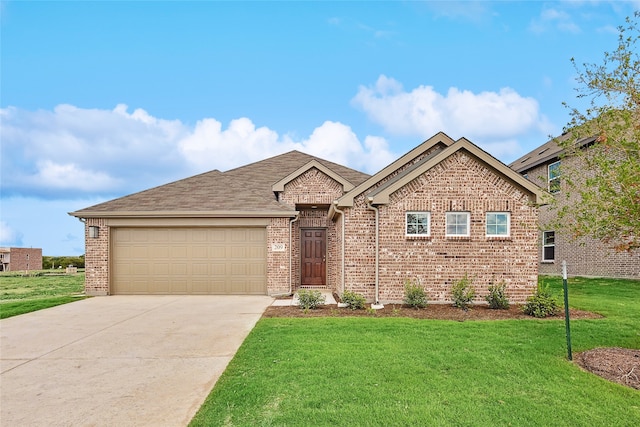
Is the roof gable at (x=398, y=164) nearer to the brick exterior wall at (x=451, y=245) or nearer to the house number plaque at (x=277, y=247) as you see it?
the brick exterior wall at (x=451, y=245)

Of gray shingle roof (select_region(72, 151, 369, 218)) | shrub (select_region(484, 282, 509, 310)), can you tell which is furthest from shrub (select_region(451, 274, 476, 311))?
gray shingle roof (select_region(72, 151, 369, 218))

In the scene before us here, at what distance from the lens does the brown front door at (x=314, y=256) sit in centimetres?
1492

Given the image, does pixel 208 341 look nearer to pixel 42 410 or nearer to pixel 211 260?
pixel 42 410

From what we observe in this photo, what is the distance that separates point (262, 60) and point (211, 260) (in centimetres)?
854

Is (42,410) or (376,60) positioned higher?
(376,60)

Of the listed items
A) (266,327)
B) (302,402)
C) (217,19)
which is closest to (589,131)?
(302,402)

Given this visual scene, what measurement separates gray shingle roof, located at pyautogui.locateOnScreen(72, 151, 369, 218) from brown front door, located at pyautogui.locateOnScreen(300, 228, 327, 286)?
1978 mm

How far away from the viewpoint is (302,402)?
428 centimetres

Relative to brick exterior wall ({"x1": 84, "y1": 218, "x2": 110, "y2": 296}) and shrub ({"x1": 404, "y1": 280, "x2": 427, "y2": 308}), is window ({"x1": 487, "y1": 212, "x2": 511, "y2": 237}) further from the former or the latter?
brick exterior wall ({"x1": 84, "y1": 218, "x2": 110, "y2": 296})

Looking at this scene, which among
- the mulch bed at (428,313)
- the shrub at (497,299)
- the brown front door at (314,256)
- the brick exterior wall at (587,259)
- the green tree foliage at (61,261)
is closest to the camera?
the mulch bed at (428,313)

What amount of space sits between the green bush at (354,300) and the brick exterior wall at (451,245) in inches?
29.1

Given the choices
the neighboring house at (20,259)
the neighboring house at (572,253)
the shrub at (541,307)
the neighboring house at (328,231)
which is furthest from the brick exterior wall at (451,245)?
the neighboring house at (20,259)

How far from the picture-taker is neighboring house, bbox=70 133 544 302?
10898 mm

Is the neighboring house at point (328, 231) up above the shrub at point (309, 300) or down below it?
above
